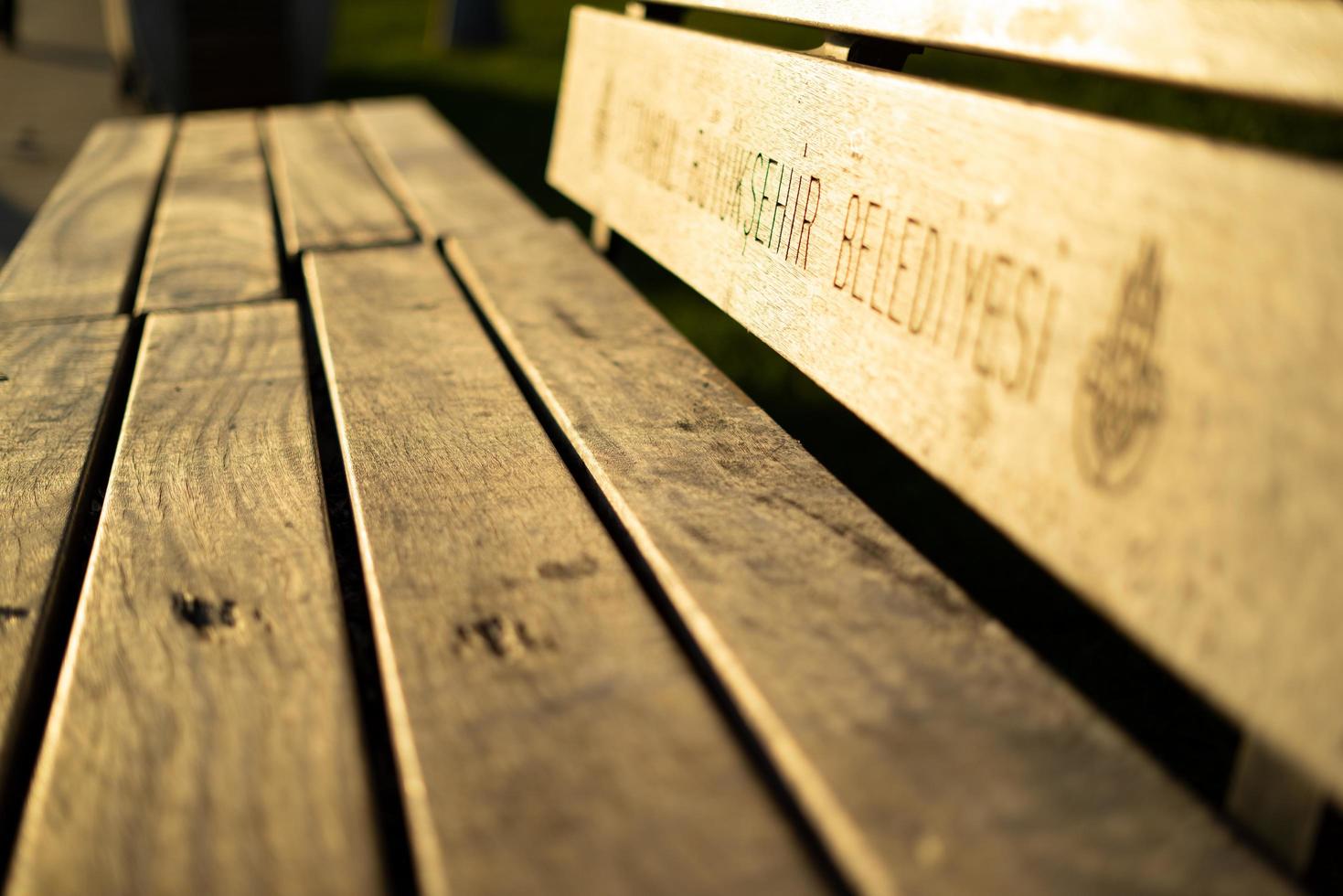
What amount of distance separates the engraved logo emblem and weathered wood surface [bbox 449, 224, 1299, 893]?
154 millimetres

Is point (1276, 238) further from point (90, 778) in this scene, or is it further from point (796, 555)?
point (90, 778)

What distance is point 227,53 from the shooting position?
21.9 ft

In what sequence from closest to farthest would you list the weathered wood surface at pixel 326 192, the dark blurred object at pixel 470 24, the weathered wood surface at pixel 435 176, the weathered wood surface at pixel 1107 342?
the weathered wood surface at pixel 1107 342, the weathered wood surface at pixel 326 192, the weathered wood surface at pixel 435 176, the dark blurred object at pixel 470 24

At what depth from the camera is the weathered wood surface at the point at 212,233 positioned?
5.77 ft

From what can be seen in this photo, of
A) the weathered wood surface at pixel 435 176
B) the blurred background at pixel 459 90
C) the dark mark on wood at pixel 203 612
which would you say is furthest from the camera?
the blurred background at pixel 459 90

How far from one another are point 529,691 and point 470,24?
8.97 metres

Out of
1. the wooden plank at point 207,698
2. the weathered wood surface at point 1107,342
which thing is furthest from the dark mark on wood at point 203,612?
the weathered wood surface at point 1107,342

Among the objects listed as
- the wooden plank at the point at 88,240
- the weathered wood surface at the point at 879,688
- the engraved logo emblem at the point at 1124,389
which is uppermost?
the engraved logo emblem at the point at 1124,389

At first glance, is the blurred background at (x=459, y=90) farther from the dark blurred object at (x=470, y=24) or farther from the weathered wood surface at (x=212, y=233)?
the weathered wood surface at (x=212, y=233)

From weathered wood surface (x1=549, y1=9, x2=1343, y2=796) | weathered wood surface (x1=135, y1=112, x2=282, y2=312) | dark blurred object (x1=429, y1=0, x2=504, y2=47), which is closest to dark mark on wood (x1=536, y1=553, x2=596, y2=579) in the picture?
weathered wood surface (x1=549, y1=9, x2=1343, y2=796)

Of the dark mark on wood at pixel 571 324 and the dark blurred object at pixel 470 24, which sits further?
the dark blurred object at pixel 470 24

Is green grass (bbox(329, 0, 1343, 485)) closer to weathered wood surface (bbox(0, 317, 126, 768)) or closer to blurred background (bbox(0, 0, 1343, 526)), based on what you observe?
blurred background (bbox(0, 0, 1343, 526))

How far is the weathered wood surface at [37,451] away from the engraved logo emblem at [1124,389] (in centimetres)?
78

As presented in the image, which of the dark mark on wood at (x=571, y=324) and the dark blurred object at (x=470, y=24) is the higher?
the dark blurred object at (x=470, y=24)
